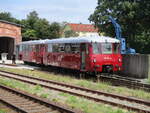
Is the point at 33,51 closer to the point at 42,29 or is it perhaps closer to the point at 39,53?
the point at 39,53

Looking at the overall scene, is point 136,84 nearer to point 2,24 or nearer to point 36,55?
A: point 36,55

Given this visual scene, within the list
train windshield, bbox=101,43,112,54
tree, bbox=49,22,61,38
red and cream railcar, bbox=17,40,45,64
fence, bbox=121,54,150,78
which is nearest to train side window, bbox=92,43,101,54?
train windshield, bbox=101,43,112,54

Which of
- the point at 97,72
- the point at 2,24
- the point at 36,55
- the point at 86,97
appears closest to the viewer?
the point at 86,97

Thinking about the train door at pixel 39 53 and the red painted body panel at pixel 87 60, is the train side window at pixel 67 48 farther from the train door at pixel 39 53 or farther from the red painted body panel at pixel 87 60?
the train door at pixel 39 53

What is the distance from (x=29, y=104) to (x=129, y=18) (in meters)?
28.1

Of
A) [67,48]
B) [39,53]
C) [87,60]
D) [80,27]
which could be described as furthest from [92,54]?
[80,27]

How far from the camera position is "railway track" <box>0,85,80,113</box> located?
1002cm

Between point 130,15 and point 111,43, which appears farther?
point 130,15

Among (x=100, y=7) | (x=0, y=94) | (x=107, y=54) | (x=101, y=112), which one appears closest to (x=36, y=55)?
(x=107, y=54)

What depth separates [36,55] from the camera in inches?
1236

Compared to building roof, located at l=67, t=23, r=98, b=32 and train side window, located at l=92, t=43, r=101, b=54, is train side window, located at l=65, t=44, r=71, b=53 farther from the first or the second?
building roof, located at l=67, t=23, r=98, b=32

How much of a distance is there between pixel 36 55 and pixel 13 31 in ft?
64.3

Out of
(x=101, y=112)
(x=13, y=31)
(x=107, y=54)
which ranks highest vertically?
(x=13, y=31)

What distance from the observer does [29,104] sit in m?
11.3
